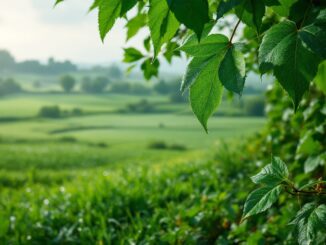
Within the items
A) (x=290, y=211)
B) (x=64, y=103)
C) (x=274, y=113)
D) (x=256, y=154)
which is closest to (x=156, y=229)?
(x=290, y=211)

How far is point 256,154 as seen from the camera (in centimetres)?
652

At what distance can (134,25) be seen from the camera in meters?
1.89

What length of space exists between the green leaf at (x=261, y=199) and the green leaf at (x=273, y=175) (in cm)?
2

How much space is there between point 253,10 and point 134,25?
39.1 inches

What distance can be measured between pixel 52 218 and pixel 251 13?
3511 millimetres

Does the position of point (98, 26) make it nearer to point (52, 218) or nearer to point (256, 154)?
point (52, 218)

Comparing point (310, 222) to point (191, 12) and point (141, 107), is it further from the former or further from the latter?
point (141, 107)

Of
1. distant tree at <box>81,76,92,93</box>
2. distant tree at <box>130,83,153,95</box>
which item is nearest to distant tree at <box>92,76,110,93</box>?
distant tree at <box>81,76,92,93</box>

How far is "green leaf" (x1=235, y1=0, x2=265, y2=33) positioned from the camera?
3.21 feet

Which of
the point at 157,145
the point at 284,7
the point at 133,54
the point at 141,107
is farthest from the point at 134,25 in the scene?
the point at 141,107

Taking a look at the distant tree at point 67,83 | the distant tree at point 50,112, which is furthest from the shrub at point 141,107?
the distant tree at point 67,83

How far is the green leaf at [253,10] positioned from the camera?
0.98 meters

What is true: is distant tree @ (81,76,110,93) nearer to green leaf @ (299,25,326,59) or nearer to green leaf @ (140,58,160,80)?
green leaf @ (140,58,160,80)

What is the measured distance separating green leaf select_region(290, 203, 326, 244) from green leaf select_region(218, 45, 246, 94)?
21.3 inches
